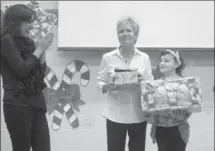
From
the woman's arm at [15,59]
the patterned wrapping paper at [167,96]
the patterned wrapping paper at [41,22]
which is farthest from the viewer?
the patterned wrapping paper at [41,22]

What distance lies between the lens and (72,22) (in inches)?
82.5

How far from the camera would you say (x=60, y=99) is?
2.14 meters

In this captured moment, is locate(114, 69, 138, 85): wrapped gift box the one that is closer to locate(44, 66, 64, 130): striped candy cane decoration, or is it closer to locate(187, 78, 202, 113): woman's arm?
locate(187, 78, 202, 113): woman's arm

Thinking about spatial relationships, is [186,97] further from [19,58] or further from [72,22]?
[72,22]

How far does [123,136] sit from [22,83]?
0.58 meters

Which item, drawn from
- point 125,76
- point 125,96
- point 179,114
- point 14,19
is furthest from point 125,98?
point 14,19

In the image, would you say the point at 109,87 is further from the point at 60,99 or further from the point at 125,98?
the point at 60,99

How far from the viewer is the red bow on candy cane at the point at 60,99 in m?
2.13

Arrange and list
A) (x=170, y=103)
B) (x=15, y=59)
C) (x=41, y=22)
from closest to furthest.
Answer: (x=15, y=59) → (x=170, y=103) → (x=41, y=22)

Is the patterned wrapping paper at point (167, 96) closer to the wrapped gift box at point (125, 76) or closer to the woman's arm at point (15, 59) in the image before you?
the wrapped gift box at point (125, 76)

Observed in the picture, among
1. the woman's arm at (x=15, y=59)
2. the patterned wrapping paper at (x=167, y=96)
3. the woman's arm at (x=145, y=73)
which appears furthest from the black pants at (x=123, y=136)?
the woman's arm at (x=15, y=59)

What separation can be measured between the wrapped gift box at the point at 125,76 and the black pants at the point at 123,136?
0.72 ft

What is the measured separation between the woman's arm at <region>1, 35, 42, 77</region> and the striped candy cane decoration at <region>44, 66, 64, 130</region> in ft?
3.25

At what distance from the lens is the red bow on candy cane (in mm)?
2131
